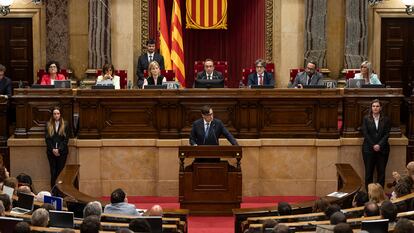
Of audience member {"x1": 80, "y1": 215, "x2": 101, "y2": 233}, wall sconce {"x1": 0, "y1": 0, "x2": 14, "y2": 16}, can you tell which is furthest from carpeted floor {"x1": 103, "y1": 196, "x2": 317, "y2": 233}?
wall sconce {"x1": 0, "y1": 0, "x2": 14, "y2": 16}

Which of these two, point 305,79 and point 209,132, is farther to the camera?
point 305,79

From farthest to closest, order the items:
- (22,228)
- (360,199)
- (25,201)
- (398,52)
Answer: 1. (398,52)
2. (360,199)
3. (25,201)
4. (22,228)

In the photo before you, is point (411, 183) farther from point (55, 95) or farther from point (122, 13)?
point (122, 13)

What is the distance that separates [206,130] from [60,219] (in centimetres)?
445

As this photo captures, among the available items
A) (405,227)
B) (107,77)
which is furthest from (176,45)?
(405,227)

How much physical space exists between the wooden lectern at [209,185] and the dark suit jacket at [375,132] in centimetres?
256

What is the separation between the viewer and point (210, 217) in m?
13.6

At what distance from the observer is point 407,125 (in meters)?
16.1

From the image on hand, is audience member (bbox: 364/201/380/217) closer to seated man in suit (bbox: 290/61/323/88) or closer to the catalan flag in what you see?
seated man in suit (bbox: 290/61/323/88)

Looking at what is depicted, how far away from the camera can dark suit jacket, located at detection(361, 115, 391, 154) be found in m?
15.0

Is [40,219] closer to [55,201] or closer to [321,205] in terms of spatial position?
[55,201]

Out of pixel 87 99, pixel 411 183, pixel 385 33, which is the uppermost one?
pixel 385 33

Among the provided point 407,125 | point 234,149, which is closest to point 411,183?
point 234,149

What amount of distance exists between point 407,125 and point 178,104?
13.0 feet
